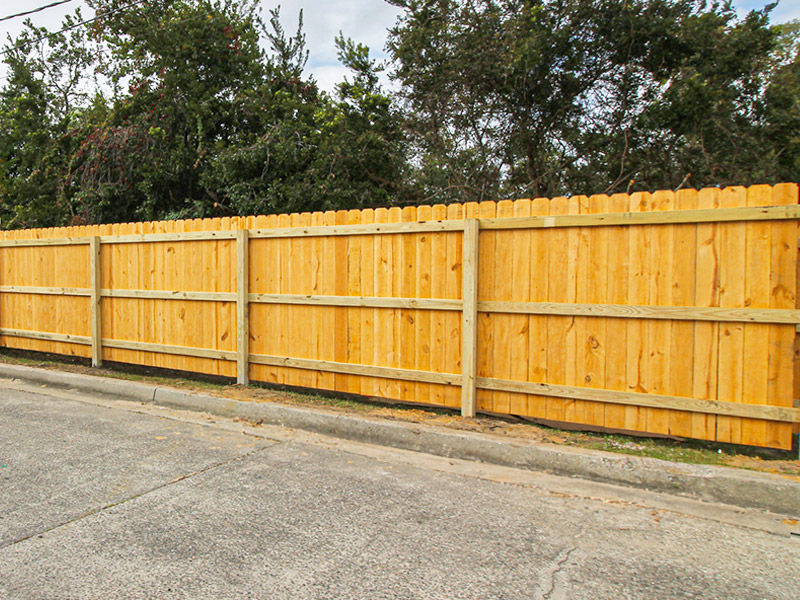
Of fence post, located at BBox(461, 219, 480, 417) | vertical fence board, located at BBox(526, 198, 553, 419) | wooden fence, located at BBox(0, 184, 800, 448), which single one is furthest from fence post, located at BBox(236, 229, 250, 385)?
vertical fence board, located at BBox(526, 198, 553, 419)

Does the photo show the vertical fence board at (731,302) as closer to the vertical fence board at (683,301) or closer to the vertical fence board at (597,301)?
the vertical fence board at (683,301)

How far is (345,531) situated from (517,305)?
2.70 m

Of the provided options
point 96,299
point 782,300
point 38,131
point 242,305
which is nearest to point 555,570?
point 782,300

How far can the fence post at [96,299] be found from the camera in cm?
859

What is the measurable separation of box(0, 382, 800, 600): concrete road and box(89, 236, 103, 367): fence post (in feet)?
12.3

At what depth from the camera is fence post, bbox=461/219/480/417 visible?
5.53 meters

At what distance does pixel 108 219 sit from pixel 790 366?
1528cm

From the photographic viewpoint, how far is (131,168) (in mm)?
14445

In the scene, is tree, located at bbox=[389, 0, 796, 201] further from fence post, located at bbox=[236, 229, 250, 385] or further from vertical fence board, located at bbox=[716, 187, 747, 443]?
vertical fence board, located at bbox=[716, 187, 747, 443]

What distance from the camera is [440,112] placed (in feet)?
43.4

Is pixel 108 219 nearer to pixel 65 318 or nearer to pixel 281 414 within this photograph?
pixel 65 318

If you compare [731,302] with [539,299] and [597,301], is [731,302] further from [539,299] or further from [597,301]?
[539,299]

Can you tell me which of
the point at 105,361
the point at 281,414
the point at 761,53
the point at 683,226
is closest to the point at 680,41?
the point at 761,53

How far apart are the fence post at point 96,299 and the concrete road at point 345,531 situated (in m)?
3.73
